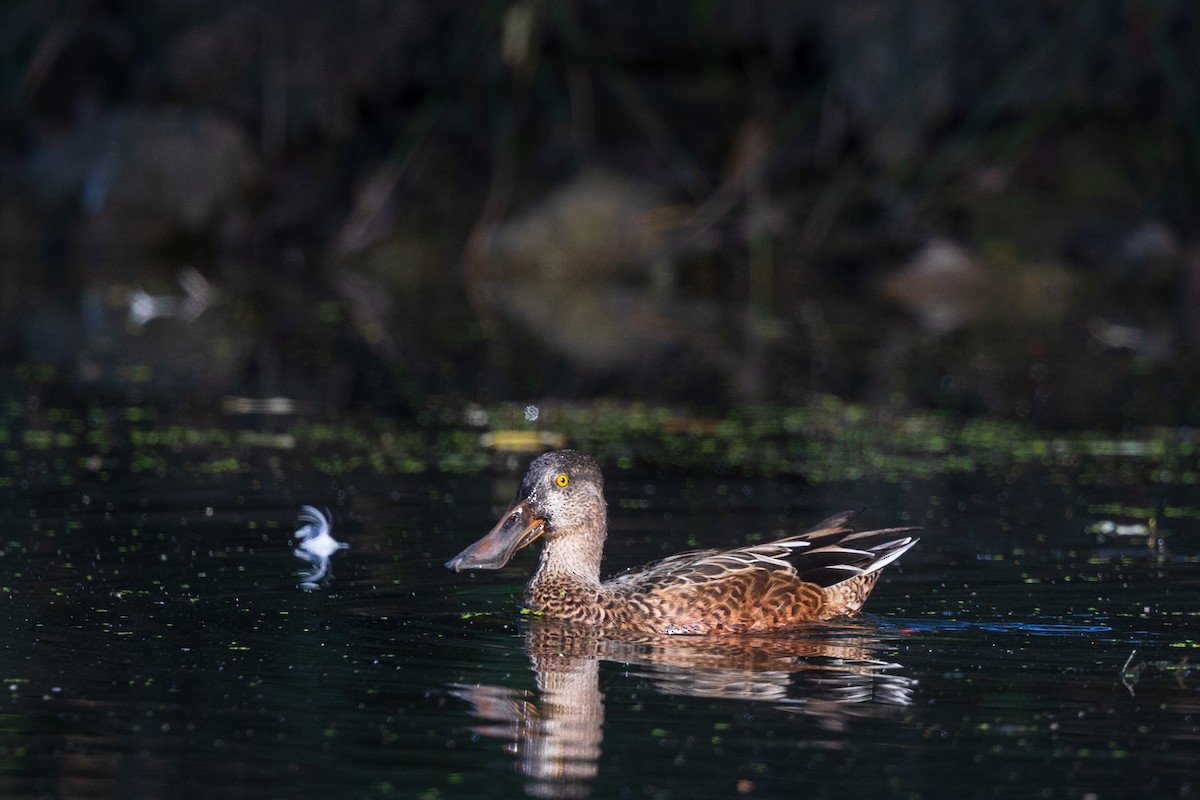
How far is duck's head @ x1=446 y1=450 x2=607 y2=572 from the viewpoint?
7367 mm

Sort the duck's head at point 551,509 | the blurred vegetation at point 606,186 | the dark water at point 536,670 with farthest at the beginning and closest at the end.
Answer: the blurred vegetation at point 606,186 < the duck's head at point 551,509 < the dark water at point 536,670

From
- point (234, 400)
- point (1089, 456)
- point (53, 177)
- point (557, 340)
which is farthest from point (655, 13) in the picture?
point (1089, 456)

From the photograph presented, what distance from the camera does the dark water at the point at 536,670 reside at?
5.12 m

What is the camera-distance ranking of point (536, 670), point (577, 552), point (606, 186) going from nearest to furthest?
point (536, 670)
point (577, 552)
point (606, 186)

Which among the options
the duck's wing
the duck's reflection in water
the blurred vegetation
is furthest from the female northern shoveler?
the blurred vegetation

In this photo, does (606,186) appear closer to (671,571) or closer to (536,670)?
(671,571)

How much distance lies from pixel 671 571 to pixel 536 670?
100 cm

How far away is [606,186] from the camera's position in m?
22.9

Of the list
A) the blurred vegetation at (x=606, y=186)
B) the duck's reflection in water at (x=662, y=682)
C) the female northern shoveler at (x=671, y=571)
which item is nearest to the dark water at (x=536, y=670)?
the duck's reflection in water at (x=662, y=682)

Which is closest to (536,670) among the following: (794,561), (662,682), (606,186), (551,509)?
(662,682)

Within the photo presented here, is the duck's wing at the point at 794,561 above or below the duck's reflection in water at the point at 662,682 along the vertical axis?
above

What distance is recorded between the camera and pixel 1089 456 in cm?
1096

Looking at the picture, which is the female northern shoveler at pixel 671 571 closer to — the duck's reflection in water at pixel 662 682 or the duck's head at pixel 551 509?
the duck's head at pixel 551 509

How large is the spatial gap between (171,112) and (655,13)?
6005 mm
